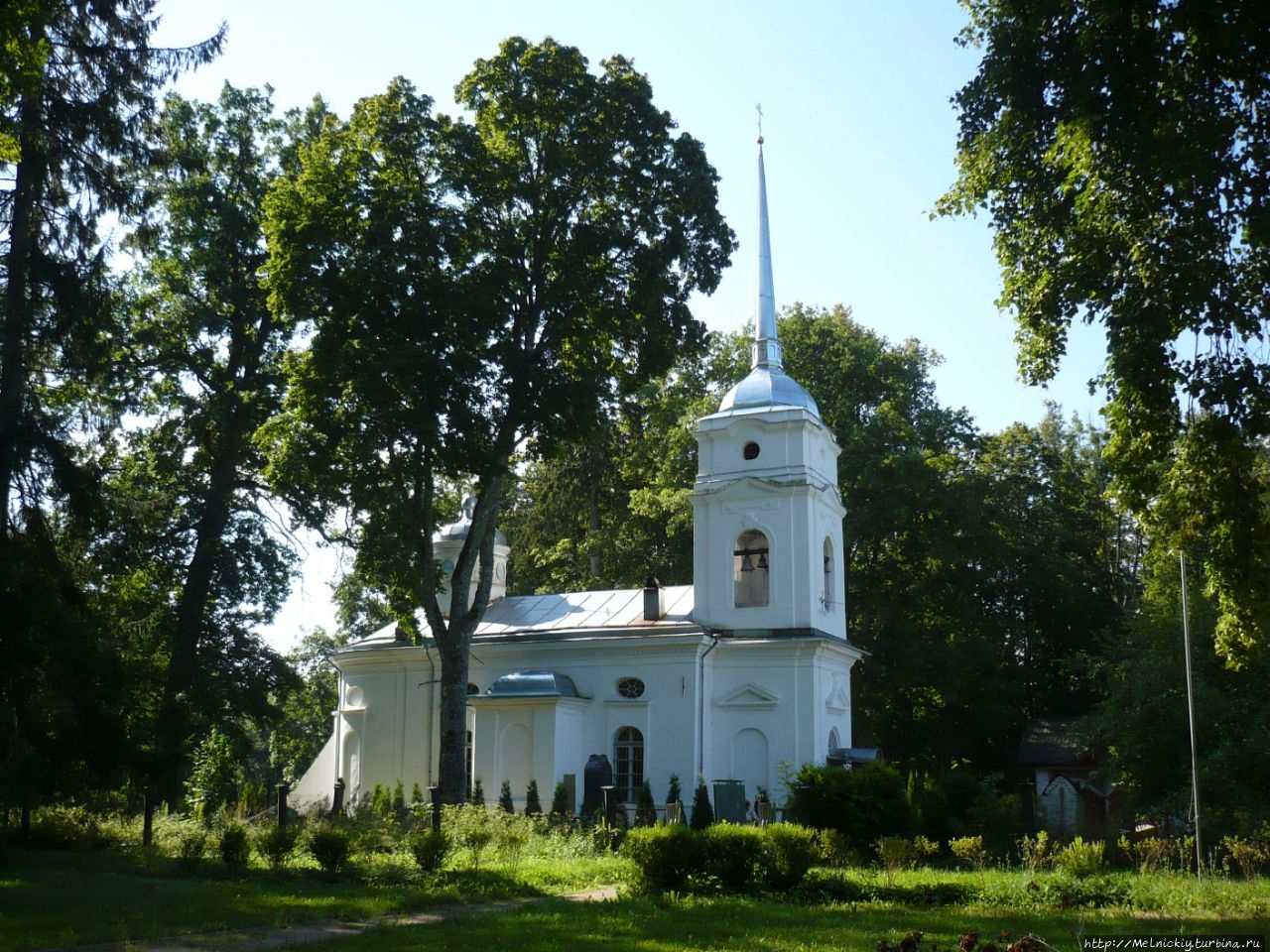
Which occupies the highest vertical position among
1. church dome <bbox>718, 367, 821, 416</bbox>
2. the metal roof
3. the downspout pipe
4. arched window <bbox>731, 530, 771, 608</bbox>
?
church dome <bbox>718, 367, 821, 416</bbox>

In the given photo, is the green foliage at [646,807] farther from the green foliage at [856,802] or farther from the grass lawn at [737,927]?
the grass lawn at [737,927]

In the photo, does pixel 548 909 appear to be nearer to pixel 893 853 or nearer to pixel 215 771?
pixel 893 853

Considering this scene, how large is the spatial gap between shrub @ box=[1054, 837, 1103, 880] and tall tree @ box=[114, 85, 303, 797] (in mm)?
17656

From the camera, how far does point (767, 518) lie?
90.6 feet

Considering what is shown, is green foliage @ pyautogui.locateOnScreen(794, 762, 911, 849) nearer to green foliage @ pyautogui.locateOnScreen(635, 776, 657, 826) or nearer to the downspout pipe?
green foliage @ pyautogui.locateOnScreen(635, 776, 657, 826)

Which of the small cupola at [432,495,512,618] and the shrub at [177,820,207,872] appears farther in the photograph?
the small cupola at [432,495,512,618]

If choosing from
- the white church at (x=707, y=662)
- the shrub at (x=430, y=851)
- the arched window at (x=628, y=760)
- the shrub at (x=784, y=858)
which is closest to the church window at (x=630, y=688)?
the white church at (x=707, y=662)

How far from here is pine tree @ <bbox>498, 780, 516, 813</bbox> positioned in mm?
25717

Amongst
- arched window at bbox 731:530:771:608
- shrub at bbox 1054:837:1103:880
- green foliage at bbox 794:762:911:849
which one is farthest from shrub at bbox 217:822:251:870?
arched window at bbox 731:530:771:608

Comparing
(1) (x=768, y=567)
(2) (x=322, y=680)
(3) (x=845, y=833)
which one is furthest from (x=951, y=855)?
(2) (x=322, y=680)

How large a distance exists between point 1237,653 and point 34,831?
1637cm

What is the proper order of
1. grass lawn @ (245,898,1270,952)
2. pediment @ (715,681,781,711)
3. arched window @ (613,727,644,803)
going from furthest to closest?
arched window @ (613,727,644,803), pediment @ (715,681,781,711), grass lawn @ (245,898,1270,952)

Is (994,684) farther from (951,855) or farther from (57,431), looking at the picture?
(57,431)

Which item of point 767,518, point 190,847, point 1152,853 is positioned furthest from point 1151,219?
point 767,518
